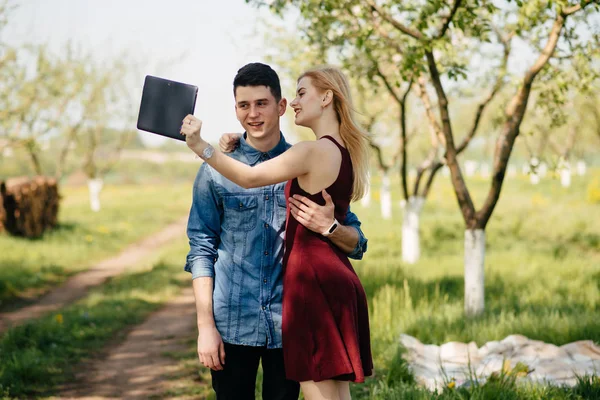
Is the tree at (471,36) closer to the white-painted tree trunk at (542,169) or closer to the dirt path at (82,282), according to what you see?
the white-painted tree trunk at (542,169)

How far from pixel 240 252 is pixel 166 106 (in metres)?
0.75

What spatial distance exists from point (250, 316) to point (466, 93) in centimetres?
1026

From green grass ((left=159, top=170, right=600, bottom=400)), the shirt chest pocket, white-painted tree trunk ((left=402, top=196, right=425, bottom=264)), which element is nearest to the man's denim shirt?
the shirt chest pocket

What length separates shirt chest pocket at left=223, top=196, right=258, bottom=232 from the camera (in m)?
2.78

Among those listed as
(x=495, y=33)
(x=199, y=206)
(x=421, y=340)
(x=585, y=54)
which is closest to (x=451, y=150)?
(x=585, y=54)

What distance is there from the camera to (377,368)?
5.36 m

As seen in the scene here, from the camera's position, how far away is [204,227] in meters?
2.75

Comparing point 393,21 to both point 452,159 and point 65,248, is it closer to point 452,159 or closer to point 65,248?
point 452,159

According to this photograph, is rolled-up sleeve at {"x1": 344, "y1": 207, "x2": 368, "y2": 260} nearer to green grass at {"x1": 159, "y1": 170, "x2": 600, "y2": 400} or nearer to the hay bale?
green grass at {"x1": 159, "y1": 170, "x2": 600, "y2": 400}

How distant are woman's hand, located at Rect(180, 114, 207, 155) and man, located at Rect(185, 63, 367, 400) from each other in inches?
16.8

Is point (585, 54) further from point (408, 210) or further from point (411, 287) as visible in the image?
point (408, 210)

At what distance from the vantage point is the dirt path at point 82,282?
29.9 feet

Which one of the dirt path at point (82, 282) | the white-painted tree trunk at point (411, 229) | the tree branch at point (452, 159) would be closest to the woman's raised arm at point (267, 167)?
the tree branch at point (452, 159)

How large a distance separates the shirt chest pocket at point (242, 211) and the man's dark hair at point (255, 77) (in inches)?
18.4
